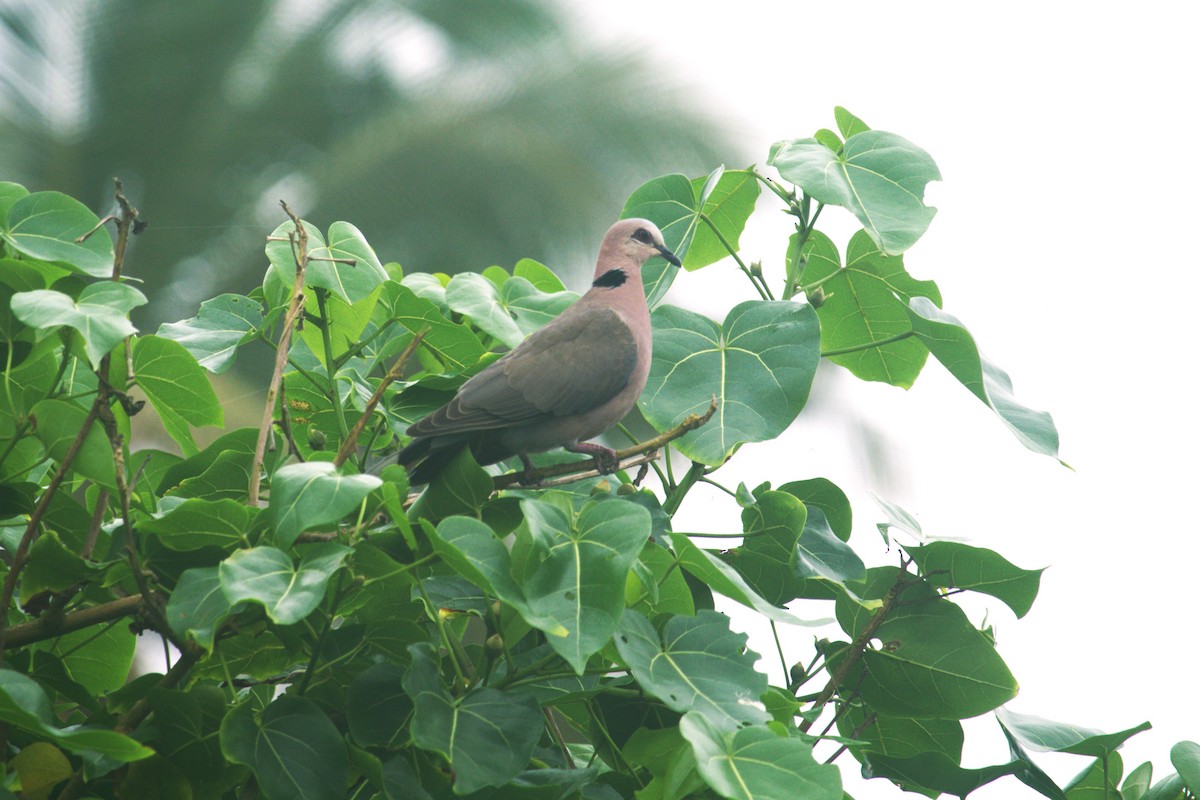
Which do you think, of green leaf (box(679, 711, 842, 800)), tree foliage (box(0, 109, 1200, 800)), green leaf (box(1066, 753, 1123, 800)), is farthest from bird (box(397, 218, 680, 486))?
green leaf (box(1066, 753, 1123, 800))

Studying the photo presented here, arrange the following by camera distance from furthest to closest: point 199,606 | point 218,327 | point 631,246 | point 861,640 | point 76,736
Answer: point 631,246 → point 218,327 → point 861,640 → point 199,606 → point 76,736

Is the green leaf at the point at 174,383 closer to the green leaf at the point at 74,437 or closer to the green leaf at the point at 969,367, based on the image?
the green leaf at the point at 74,437

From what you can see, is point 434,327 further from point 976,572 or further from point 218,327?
point 976,572

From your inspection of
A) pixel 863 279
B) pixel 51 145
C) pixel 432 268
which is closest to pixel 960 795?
pixel 863 279

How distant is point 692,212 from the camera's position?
1.88 m

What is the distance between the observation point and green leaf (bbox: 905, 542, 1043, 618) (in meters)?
1.43

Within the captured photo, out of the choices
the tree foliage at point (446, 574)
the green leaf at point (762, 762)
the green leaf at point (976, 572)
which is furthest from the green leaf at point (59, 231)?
the green leaf at point (976, 572)

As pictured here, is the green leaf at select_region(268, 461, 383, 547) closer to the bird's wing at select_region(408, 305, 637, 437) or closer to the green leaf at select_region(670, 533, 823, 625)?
the green leaf at select_region(670, 533, 823, 625)

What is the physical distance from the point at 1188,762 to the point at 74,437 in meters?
1.44

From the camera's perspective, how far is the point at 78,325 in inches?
44.1

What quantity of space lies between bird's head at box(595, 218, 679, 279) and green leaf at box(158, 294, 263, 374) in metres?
0.68

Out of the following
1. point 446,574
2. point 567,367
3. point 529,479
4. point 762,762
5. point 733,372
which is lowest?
point 762,762

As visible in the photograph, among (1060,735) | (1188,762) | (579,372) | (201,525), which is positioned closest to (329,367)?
(201,525)

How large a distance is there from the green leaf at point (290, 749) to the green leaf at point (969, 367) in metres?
0.91
